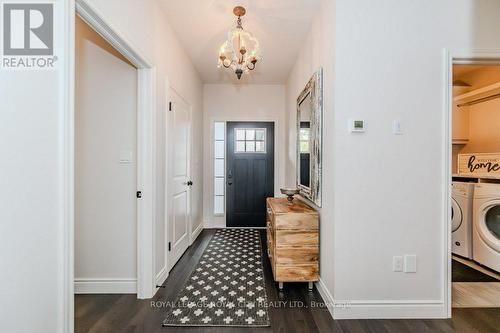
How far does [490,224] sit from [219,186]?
3811 mm

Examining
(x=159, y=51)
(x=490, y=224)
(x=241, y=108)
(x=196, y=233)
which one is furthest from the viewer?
(x=241, y=108)

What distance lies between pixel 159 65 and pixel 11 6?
1.34m

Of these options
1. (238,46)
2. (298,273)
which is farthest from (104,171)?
(298,273)

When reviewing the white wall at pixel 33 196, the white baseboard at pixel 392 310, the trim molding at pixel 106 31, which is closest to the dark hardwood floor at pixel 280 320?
the white baseboard at pixel 392 310

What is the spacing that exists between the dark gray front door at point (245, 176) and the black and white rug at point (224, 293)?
3.94 feet

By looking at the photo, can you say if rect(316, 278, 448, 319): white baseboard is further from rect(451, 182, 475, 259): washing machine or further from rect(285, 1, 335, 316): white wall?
rect(451, 182, 475, 259): washing machine

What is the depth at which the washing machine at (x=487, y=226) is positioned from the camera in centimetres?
273

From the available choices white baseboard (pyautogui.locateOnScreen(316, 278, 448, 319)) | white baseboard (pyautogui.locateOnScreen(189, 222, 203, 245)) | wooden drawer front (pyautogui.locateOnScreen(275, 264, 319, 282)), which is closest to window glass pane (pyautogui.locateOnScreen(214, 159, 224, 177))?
white baseboard (pyautogui.locateOnScreen(189, 222, 203, 245))

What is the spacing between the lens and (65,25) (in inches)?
49.3

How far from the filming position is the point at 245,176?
476 cm

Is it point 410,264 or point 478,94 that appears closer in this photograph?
point 410,264

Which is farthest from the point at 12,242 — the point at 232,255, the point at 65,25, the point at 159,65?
the point at 232,255

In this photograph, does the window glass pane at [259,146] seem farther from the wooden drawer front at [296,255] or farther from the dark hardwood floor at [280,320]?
the dark hardwood floor at [280,320]

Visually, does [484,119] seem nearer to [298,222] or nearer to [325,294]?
[298,222]
